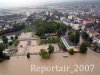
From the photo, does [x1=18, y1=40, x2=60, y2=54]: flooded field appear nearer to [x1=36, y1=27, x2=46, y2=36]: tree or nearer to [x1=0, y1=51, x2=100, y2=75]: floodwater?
[x1=0, y1=51, x2=100, y2=75]: floodwater

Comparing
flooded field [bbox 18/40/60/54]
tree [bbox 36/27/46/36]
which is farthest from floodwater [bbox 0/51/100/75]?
tree [bbox 36/27/46/36]

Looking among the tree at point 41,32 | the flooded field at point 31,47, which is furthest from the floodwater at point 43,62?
the tree at point 41,32

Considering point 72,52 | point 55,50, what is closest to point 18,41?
point 55,50

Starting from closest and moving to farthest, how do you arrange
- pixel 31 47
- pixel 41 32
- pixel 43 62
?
pixel 43 62 → pixel 31 47 → pixel 41 32

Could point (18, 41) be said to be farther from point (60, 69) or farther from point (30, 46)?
point (60, 69)

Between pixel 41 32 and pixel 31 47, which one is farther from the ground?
pixel 41 32

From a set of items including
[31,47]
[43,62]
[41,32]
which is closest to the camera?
[43,62]

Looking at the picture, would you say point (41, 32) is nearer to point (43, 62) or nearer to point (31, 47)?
point (31, 47)

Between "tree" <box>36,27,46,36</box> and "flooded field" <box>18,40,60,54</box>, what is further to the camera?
"tree" <box>36,27,46,36</box>

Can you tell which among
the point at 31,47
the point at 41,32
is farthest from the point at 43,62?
the point at 41,32
